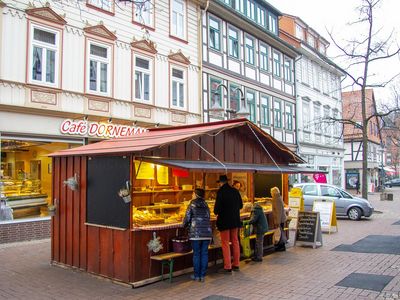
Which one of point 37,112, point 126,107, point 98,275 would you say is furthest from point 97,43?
point 98,275

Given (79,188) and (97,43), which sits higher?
(97,43)

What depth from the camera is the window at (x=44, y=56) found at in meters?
13.3

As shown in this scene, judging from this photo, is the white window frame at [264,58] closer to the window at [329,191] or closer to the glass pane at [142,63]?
the window at [329,191]

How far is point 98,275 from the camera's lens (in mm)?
8367

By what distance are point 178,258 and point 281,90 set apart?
2182 centimetres

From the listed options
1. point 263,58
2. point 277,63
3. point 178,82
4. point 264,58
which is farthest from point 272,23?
point 178,82

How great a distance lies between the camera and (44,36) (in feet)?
44.7

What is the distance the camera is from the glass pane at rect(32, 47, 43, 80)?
13.3 m

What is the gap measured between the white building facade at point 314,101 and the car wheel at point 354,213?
416 inches

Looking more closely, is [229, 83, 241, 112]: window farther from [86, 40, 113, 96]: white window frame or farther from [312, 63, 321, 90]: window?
[312, 63, 321, 90]: window

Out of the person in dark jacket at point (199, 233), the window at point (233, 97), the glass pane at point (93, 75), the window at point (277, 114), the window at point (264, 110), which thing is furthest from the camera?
the window at point (277, 114)

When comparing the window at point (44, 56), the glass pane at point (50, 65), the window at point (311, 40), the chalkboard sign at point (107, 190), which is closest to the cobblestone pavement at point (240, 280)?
the chalkboard sign at point (107, 190)

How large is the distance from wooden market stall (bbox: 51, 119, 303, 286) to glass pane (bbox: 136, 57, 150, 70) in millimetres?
6969

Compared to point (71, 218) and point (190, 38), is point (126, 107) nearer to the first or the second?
point (190, 38)
